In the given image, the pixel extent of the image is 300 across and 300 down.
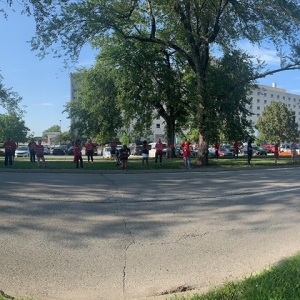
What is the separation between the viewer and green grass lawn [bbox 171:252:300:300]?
3568 mm

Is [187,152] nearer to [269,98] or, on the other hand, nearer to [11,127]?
[11,127]

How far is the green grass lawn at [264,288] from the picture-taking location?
140 inches

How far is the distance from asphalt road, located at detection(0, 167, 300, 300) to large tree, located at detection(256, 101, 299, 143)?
66988 millimetres

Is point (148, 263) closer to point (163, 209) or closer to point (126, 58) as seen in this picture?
point (163, 209)

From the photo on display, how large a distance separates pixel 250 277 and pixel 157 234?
2274 mm

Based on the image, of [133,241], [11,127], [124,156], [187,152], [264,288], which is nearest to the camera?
[264,288]

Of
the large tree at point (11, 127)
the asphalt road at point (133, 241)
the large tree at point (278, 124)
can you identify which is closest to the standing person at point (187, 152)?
the asphalt road at point (133, 241)

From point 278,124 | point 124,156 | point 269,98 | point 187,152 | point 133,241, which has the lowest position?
point 133,241

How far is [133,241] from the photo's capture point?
227 inches

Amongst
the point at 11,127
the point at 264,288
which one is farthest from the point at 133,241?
the point at 11,127

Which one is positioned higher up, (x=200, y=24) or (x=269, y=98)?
(x=269, y=98)

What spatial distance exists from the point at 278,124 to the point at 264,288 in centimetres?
7381

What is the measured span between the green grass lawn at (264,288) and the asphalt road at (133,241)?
0.43 metres

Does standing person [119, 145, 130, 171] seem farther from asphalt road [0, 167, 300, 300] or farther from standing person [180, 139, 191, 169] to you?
asphalt road [0, 167, 300, 300]
